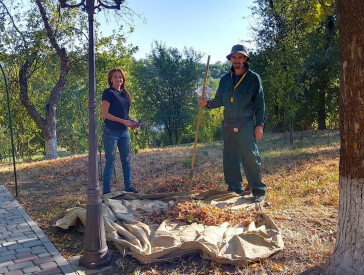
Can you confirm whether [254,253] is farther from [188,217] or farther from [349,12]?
[349,12]

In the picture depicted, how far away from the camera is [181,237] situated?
375 cm

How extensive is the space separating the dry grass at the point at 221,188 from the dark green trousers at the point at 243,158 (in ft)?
1.29

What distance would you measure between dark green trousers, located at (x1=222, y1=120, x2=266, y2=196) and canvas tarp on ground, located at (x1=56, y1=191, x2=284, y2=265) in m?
0.53

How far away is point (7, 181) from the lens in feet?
27.1

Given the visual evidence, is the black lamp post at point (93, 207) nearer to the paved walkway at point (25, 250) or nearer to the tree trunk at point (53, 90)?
the paved walkway at point (25, 250)

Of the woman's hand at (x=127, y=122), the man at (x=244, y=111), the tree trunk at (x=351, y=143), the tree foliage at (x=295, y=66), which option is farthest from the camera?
the tree foliage at (x=295, y=66)

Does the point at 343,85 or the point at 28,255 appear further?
the point at 28,255

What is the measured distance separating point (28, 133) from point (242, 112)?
881 inches

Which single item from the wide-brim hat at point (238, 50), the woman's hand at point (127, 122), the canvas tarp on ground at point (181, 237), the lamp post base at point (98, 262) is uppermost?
the wide-brim hat at point (238, 50)

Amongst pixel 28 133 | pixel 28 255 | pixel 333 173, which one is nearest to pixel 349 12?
pixel 28 255

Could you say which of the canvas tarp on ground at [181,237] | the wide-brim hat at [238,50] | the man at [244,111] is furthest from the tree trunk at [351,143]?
the wide-brim hat at [238,50]

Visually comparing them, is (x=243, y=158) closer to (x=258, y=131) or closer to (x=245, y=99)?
(x=258, y=131)

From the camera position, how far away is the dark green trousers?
507 cm

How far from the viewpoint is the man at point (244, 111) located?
506cm
